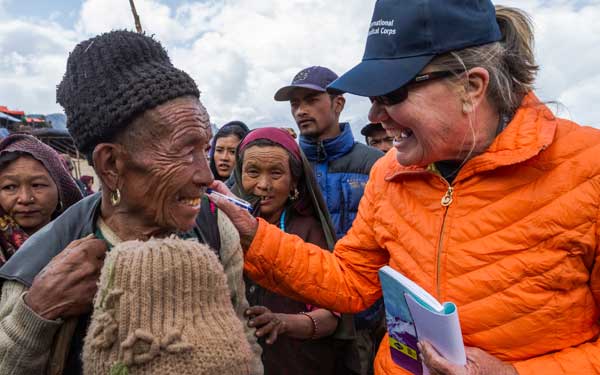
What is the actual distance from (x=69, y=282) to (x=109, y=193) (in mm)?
345

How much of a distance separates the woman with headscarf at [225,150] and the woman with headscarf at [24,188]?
221 cm

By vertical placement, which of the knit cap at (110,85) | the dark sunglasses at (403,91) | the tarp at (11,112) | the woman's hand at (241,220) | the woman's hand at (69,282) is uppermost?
the tarp at (11,112)

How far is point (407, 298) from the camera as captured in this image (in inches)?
54.7

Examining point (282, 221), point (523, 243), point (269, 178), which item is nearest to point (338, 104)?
point (269, 178)

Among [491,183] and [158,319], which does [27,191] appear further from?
[491,183]

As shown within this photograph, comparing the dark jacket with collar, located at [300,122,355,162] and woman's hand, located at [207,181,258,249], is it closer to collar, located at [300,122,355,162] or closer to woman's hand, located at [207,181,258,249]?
woman's hand, located at [207,181,258,249]

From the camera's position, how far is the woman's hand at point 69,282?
114 centimetres

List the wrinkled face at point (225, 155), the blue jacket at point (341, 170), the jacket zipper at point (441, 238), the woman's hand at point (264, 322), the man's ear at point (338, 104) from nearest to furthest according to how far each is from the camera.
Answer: the jacket zipper at point (441, 238) < the woman's hand at point (264, 322) < the blue jacket at point (341, 170) < the man's ear at point (338, 104) < the wrinkled face at point (225, 155)

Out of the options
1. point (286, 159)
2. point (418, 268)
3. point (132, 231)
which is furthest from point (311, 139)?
point (132, 231)

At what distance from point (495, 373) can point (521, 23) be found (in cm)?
139

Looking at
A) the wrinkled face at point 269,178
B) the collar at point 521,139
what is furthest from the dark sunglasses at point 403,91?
the wrinkled face at point 269,178

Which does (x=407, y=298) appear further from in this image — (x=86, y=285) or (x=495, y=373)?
(x=86, y=285)

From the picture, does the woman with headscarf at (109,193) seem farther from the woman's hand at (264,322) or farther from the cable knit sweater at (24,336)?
the woman's hand at (264,322)

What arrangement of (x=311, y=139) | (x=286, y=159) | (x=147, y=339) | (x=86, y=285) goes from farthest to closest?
1. (x=311, y=139)
2. (x=286, y=159)
3. (x=86, y=285)
4. (x=147, y=339)
